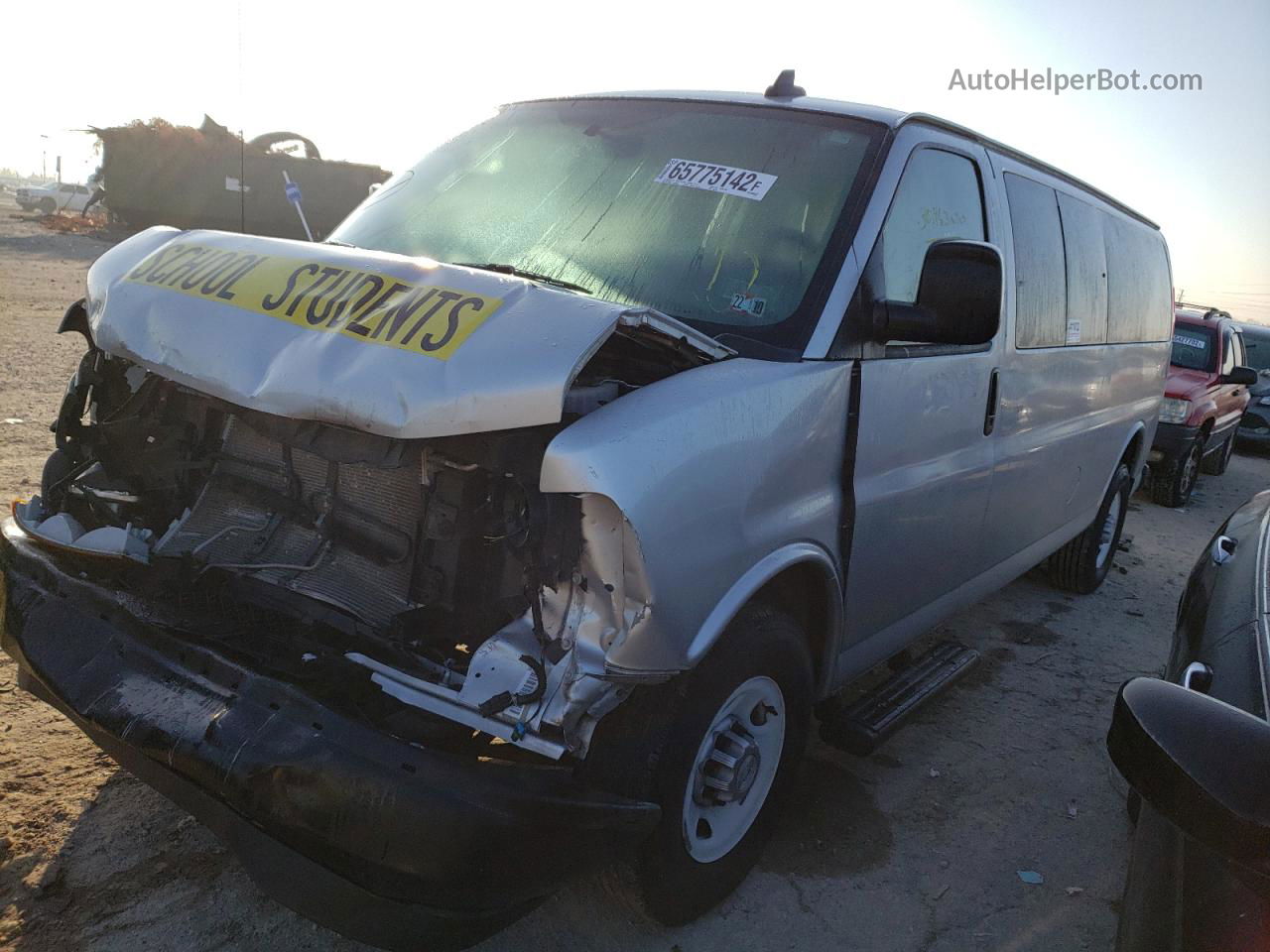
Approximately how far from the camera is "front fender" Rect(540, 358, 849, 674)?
2021mm

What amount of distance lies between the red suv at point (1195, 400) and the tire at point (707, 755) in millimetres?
7699

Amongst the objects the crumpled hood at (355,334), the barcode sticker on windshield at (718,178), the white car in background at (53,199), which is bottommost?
the white car in background at (53,199)

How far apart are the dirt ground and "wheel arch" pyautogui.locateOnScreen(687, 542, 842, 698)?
641 mm

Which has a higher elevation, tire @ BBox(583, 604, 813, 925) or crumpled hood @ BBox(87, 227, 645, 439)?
crumpled hood @ BBox(87, 227, 645, 439)

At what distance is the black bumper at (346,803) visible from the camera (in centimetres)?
187

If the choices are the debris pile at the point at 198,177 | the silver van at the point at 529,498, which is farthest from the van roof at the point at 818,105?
the debris pile at the point at 198,177

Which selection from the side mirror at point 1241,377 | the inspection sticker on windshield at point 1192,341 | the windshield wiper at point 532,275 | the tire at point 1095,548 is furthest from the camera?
the inspection sticker on windshield at point 1192,341

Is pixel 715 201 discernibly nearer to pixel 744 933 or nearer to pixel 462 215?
pixel 462 215

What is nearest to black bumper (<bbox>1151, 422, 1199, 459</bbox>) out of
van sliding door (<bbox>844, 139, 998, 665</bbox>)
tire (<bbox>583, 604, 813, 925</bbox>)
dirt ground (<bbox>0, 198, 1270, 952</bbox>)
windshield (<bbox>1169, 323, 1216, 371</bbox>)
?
windshield (<bbox>1169, 323, 1216, 371</bbox>)

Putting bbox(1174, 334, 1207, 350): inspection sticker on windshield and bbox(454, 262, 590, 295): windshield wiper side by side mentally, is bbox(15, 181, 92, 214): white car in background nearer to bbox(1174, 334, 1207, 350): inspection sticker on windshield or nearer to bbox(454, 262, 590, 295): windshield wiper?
bbox(1174, 334, 1207, 350): inspection sticker on windshield

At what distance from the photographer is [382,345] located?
2.17m

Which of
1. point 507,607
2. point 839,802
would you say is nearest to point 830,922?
point 839,802

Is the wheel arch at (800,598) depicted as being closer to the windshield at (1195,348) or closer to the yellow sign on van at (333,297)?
the yellow sign on van at (333,297)

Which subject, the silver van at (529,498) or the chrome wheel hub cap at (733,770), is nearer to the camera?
the silver van at (529,498)
